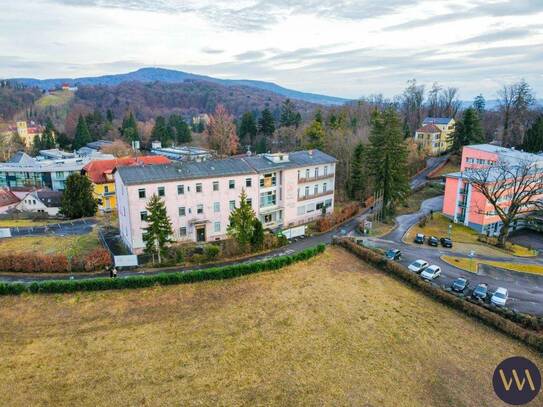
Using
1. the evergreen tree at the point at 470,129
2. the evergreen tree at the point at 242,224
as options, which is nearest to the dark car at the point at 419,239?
the evergreen tree at the point at 242,224

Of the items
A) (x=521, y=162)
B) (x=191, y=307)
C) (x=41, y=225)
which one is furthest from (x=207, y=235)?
(x=521, y=162)

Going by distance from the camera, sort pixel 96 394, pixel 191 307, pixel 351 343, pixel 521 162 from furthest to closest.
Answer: pixel 521 162, pixel 191 307, pixel 351 343, pixel 96 394

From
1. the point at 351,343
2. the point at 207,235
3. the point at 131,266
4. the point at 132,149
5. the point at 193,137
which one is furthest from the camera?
the point at 193,137

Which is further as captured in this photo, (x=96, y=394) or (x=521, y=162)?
(x=521, y=162)

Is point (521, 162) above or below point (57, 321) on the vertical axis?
above

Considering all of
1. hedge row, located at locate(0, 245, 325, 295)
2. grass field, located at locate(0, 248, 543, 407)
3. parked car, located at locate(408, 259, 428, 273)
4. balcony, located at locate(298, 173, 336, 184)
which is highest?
balcony, located at locate(298, 173, 336, 184)

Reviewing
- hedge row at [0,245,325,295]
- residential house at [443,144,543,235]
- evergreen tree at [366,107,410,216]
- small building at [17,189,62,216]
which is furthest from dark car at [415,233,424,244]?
small building at [17,189,62,216]

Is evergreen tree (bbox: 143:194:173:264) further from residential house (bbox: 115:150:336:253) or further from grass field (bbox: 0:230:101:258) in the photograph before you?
grass field (bbox: 0:230:101:258)

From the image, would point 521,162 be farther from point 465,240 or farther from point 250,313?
point 250,313
